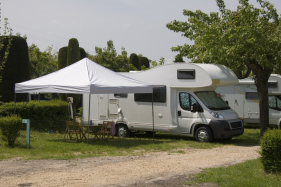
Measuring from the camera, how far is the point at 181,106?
13398 mm

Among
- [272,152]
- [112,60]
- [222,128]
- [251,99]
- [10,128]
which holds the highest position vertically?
[112,60]

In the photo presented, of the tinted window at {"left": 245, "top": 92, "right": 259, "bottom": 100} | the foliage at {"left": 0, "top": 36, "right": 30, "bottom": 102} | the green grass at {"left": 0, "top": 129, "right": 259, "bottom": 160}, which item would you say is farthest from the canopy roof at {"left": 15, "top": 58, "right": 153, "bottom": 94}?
the tinted window at {"left": 245, "top": 92, "right": 259, "bottom": 100}

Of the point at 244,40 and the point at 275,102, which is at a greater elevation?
the point at 244,40

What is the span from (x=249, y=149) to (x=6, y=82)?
1108 centimetres

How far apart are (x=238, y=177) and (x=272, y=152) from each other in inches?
36.6

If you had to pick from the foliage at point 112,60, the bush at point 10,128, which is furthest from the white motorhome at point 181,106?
the foliage at point 112,60

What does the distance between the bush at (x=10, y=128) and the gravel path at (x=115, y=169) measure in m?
1.93

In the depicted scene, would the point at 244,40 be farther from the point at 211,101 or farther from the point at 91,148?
the point at 91,148

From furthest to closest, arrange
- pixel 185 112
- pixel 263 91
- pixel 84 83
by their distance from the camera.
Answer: pixel 263 91
pixel 185 112
pixel 84 83

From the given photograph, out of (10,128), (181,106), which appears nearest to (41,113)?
(10,128)

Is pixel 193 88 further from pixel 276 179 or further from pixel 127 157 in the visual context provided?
pixel 276 179

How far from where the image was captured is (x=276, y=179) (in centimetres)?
676

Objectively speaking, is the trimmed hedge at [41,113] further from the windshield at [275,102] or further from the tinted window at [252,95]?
the windshield at [275,102]

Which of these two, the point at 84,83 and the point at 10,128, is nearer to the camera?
the point at 10,128
